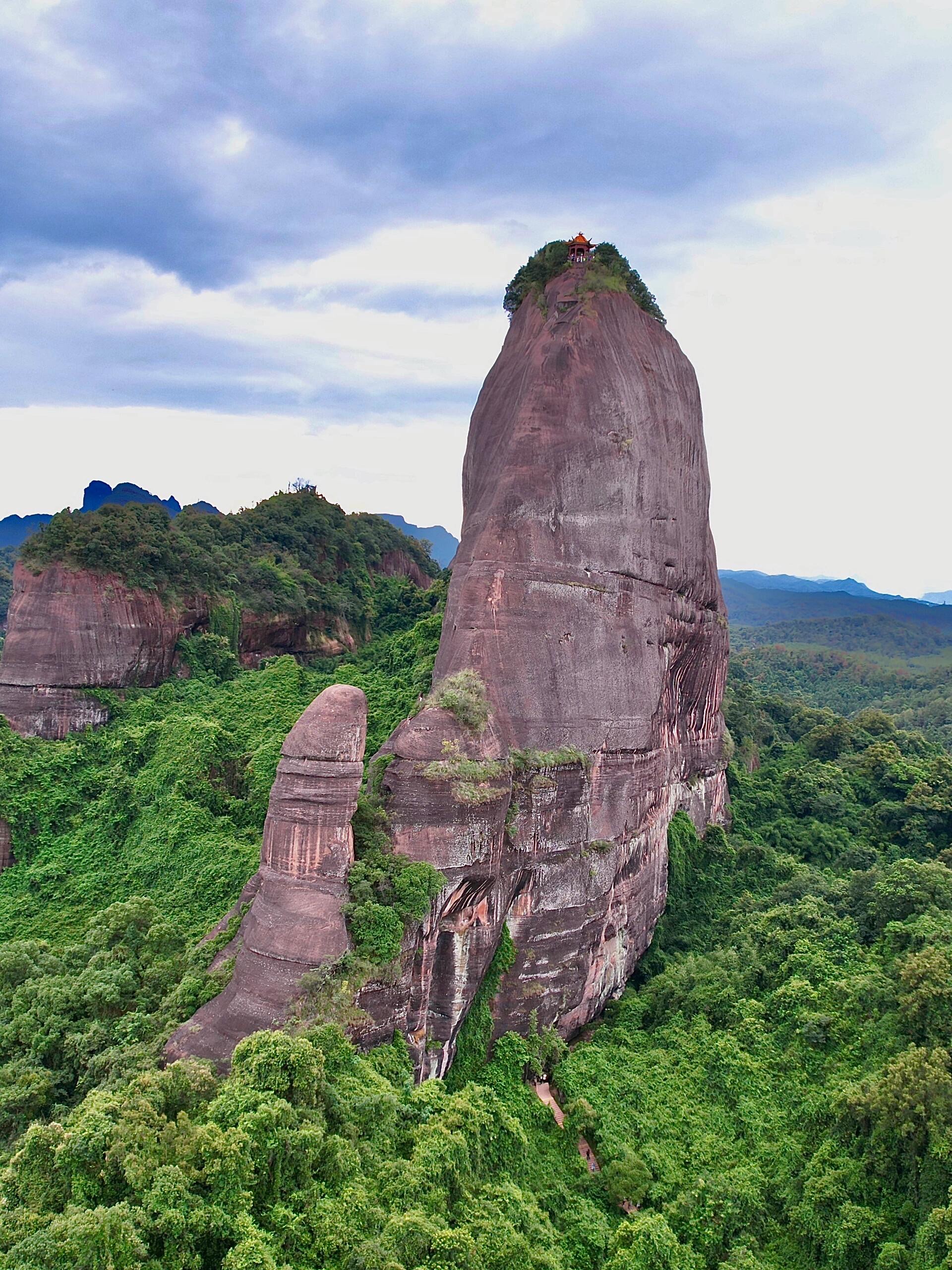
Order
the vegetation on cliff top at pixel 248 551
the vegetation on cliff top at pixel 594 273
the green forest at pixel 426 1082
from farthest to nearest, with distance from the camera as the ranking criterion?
the vegetation on cliff top at pixel 248 551
the vegetation on cliff top at pixel 594 273
the green forest at pixel 426 1082

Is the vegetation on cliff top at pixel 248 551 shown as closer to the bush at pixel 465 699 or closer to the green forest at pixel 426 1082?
the green forest at pixel 426 1082

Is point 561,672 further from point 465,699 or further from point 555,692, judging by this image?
point 465,699

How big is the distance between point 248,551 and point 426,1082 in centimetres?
3058

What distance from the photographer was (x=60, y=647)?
97.5 feet

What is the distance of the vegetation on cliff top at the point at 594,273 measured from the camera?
22.9 meters

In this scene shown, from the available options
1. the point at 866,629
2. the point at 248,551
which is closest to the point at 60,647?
the point at 248,551

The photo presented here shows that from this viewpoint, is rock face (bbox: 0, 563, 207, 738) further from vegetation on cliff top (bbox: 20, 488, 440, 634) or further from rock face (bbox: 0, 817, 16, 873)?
rock face (bbox: 0, 817, 16, 873)

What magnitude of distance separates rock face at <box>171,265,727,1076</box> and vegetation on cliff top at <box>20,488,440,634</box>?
14703 mm

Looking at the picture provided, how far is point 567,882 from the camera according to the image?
18969mm

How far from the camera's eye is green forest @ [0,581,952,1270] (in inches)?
419

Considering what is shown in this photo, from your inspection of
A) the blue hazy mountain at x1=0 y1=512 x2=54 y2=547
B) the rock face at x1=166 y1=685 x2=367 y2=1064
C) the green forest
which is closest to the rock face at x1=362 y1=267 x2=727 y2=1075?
the green forest

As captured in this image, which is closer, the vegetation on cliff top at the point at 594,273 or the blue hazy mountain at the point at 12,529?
the vegetation on cliff top at the point at 594,273

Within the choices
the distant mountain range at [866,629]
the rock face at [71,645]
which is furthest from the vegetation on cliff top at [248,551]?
the distant mountain range at [866,629]

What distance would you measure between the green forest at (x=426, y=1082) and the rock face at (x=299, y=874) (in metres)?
0.57
